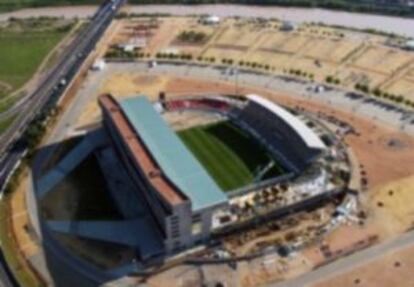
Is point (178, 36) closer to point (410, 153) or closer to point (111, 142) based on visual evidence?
point (111, 142)

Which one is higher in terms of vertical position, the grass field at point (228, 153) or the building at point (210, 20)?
the building at point (210, 20)

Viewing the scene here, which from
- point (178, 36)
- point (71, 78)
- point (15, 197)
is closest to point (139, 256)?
point (15, 197)

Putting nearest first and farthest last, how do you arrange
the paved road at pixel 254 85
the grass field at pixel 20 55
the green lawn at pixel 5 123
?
the paved road at pixel 254 85 < the green lawn at pixel 5 123 < the grass field at pixel 20 55

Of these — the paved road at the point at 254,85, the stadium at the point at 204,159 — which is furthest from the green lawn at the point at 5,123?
the stadium at the point at 204,159

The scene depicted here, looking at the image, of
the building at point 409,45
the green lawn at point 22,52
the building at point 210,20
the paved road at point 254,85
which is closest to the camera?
the paved road at point 254,85

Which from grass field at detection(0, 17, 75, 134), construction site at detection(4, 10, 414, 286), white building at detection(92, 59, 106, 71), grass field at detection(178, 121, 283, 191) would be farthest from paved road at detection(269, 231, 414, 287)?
white building at detection(92, 59, 106, 71)

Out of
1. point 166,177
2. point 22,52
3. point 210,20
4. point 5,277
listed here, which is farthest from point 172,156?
point 22,52

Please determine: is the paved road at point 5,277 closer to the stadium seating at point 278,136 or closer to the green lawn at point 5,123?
the green lawn at point 5,123
